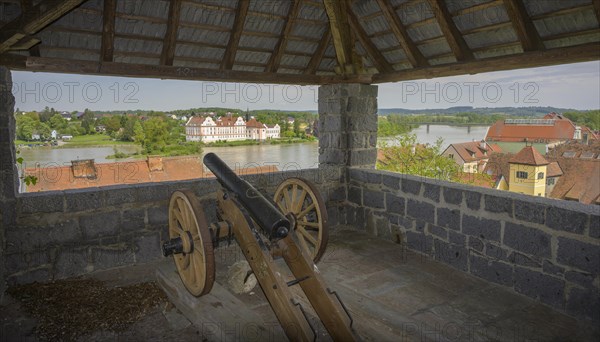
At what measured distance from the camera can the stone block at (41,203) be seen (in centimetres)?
367

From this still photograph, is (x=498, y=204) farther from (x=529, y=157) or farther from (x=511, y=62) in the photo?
(x=529, y=157)

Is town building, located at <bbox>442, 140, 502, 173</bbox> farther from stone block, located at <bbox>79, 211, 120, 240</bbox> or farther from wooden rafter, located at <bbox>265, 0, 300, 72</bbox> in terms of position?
stone block, located at <bbox>79, 211, 120, 240</bbox>

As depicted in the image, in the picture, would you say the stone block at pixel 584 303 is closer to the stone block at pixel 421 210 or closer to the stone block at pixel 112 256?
the stone block at pixel 421 210

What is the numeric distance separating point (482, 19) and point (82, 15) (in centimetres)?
435

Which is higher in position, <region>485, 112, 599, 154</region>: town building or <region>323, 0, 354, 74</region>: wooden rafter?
<region>323, 0, 354, 74</region>: wooden rafter

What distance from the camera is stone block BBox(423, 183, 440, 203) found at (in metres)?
4.29

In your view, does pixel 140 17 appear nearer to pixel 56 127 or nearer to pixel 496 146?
pixel 56 127

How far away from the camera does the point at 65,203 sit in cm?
386

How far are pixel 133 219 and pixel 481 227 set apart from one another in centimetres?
379

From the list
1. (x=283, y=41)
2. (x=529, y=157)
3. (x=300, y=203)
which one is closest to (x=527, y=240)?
(x=300, y=203)

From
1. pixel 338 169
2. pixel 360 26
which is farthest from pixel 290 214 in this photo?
pixel 360 26

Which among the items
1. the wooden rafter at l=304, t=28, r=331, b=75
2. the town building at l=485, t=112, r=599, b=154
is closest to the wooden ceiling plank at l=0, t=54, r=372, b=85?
the wooden rafter at l=304, t=28, r=331, b=75

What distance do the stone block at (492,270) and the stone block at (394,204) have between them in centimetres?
110

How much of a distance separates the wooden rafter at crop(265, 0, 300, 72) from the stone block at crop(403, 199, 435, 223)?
2.71 m
